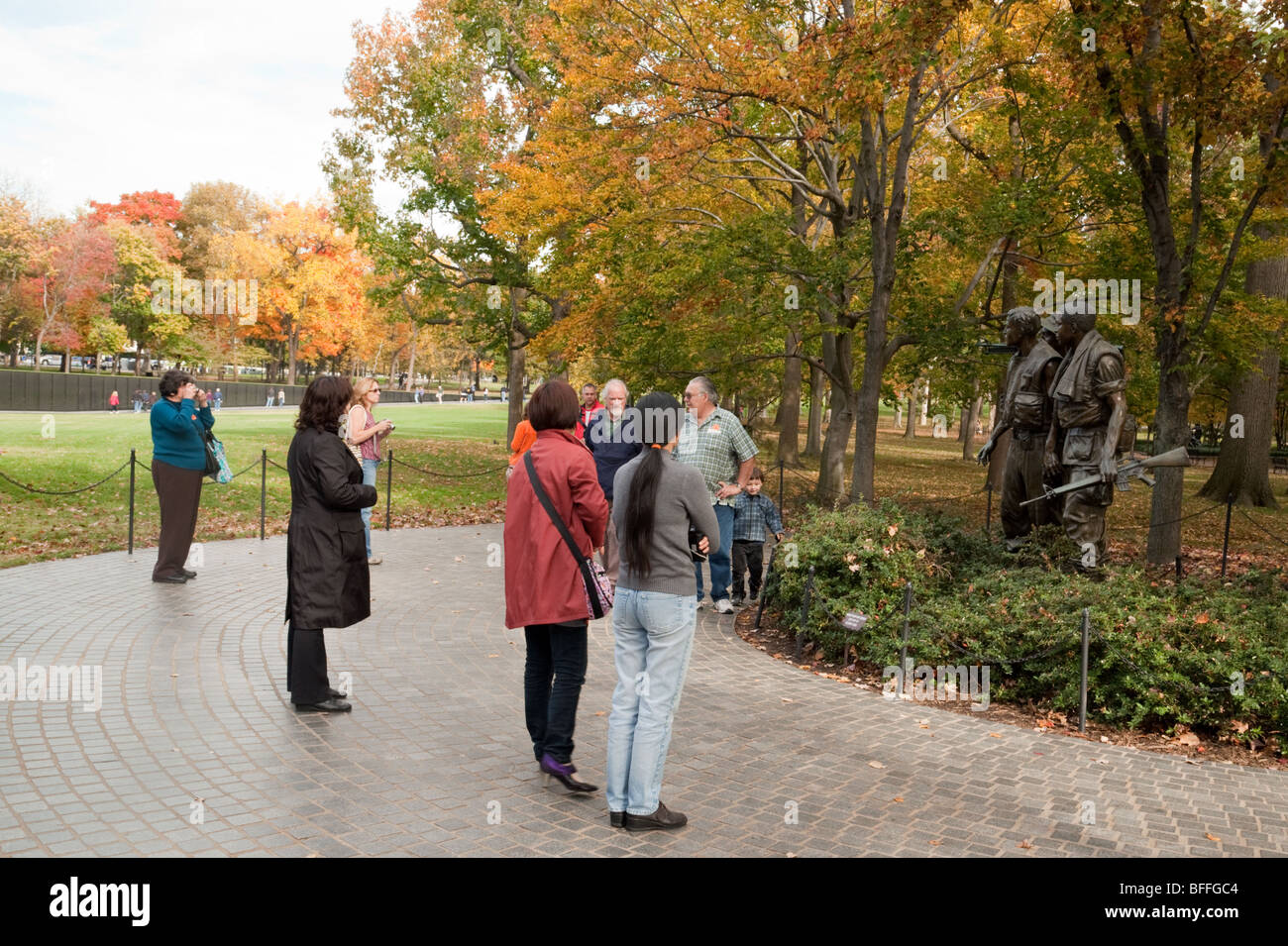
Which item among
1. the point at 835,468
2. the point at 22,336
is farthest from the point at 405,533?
the point at 22,336

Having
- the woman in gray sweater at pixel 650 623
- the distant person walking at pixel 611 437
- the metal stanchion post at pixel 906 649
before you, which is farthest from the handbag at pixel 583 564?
the distant person walking at pixel 611 437

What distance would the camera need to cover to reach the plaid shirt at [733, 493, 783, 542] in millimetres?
9523

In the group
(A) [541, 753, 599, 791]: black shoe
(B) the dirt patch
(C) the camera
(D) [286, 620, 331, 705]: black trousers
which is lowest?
(B) the dirt patch

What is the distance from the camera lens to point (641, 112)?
48.3 ft

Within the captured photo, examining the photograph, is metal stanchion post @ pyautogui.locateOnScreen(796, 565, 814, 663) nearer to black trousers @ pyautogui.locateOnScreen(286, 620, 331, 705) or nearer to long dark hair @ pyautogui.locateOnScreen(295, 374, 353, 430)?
black trousers @ pyautogui.locateOnScreen(286, 620, 331, 705)

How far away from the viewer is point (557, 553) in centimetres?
474

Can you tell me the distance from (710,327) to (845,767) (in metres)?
11.8

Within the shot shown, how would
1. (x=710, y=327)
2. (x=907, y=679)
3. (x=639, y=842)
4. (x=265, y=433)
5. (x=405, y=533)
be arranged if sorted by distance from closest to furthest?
(x=639, y=842) < (x=907, y=679) < (x=405, y=533) < (x=710, y=327) < (x=265, y=433)

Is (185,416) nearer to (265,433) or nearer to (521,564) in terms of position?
(521,564)

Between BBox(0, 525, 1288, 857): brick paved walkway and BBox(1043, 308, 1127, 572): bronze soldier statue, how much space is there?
3184 millimetres

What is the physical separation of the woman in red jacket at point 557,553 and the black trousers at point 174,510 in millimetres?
6099

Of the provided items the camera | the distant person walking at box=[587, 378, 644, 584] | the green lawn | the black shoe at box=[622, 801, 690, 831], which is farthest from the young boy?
the green lawn

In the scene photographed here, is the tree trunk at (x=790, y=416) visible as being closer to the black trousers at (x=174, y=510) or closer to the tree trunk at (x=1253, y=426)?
the tree trunk at (x=1253, y=426)

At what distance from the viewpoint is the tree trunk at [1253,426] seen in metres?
19.3
